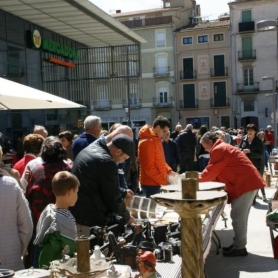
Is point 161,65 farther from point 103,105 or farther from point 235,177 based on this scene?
point 235,177

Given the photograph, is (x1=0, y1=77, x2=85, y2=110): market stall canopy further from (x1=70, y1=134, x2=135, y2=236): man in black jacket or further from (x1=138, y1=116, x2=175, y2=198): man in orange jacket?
(x1=70, y1=134, x2=135, y2=236): man in black jacket

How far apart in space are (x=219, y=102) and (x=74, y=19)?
3054cm

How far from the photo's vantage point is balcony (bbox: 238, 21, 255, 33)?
4788 centimetres

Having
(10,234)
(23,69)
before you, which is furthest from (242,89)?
(10,234)

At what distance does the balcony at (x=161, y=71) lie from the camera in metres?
50.1

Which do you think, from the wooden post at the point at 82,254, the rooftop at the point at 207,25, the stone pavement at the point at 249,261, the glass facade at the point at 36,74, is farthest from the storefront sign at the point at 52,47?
the rooftop at the point at 207,25

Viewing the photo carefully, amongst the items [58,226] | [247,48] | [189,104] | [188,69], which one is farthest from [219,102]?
[58,226]

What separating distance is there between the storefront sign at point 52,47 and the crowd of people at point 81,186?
44.5 ft

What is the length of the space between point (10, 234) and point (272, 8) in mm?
46890

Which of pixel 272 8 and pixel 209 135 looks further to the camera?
pixel 272 8

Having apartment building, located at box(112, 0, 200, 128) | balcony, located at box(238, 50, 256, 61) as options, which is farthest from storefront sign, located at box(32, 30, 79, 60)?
balcony, located at box(238, 50, 256, 61)

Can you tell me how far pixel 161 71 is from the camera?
165 ft

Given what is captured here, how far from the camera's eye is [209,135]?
6.55 metres

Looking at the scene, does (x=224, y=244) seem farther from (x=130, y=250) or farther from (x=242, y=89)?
(x=242, y=89)
